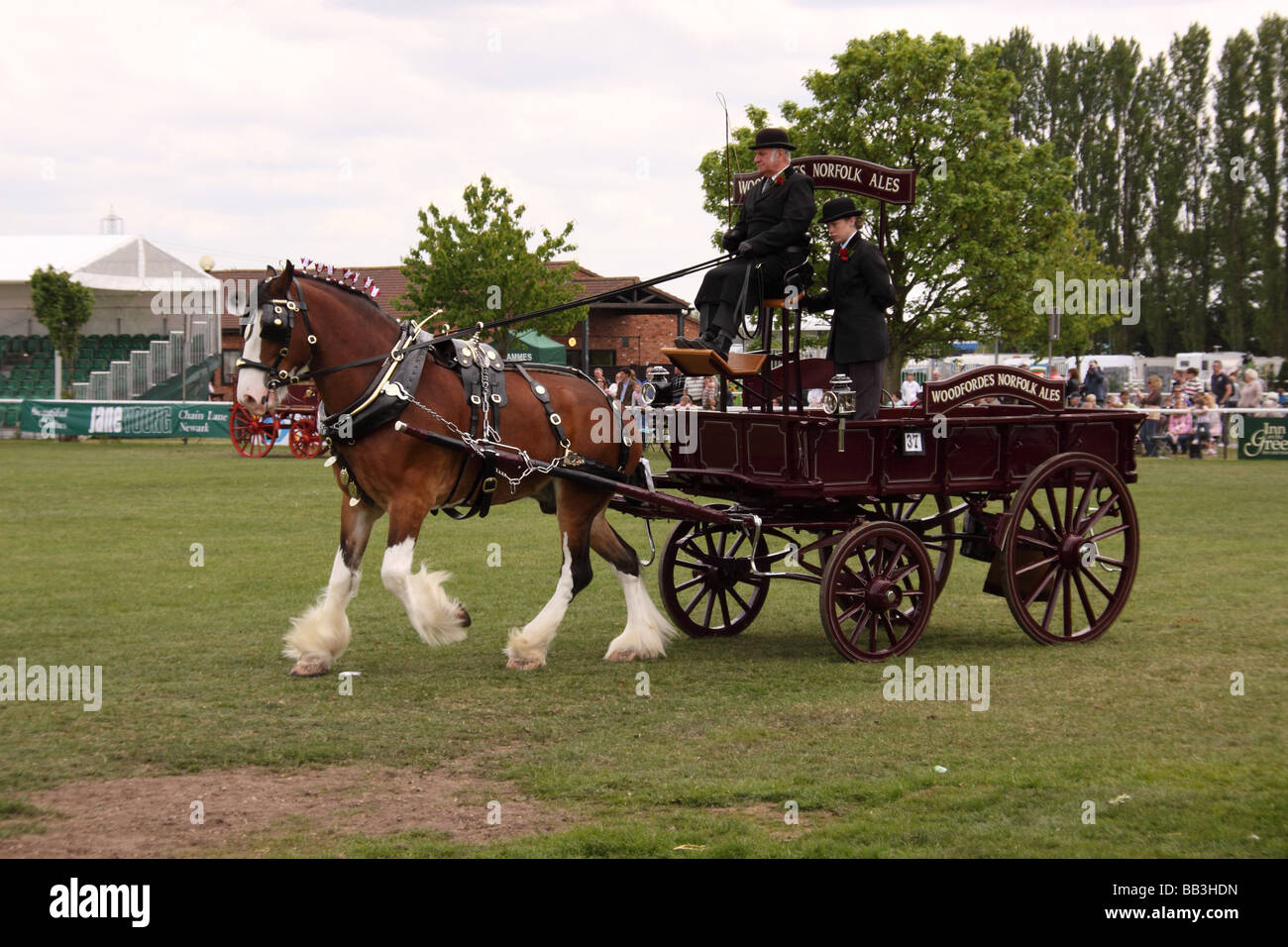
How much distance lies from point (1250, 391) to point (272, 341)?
26.3 metres

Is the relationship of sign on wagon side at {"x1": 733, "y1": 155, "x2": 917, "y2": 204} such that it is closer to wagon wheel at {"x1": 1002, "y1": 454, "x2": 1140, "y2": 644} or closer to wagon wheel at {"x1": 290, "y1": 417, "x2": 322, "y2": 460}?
wagon wheel at {"x1": 1002, "y1": 454, "x2": 1140, "y2": 644}

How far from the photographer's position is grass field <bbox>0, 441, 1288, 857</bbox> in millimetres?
5266

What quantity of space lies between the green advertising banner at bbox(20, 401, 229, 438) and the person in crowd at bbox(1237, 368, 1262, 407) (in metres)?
23.6

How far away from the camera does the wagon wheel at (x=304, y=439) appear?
27.8 metres

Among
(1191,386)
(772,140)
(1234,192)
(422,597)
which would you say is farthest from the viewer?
(1234,192)

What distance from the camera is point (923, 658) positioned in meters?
8.69

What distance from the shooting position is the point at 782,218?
28.5 ft

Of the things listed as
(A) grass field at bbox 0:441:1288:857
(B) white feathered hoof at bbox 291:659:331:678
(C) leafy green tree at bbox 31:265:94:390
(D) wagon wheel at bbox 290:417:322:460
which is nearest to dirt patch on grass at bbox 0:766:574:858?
(A) grass field at bbox 0:441:1288:857

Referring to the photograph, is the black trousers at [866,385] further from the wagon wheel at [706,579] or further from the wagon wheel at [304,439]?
the wagon wheel at [304,439]

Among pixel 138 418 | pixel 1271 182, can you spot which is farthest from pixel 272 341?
pixel 1271 182

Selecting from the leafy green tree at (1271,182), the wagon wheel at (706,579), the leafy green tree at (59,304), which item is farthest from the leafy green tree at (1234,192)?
the wagon wheel at (706,579)

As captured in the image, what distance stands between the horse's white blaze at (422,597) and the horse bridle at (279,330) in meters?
1.17

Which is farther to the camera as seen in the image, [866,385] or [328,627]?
[866,385]

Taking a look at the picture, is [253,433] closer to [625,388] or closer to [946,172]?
[625,388]
